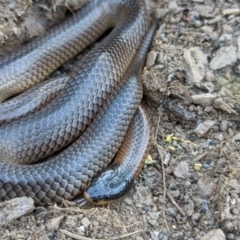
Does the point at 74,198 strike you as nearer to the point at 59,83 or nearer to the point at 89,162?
the point at 89,162

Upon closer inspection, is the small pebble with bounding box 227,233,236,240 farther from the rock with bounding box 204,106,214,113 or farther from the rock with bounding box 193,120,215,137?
the rock with bounding box 204,106,214,113

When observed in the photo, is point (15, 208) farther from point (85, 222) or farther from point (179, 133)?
point (179, 133)

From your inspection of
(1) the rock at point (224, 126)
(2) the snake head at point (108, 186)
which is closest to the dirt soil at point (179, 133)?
(1) the rock at point (224, 126)

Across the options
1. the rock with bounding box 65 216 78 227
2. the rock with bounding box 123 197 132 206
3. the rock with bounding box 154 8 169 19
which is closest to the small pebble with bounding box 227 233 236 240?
the rock with bounding box 123 197 132 206

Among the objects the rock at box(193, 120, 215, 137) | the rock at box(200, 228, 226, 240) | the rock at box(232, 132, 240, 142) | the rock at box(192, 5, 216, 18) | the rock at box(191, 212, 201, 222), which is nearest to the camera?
the rock at box(200, 228, 226, 240)

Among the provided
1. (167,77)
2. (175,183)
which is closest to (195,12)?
(167,77)

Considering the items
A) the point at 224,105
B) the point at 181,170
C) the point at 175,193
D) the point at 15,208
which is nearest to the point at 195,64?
the point at 224,105

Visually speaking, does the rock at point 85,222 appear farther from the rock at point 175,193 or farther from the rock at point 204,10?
the rock at point 204,10

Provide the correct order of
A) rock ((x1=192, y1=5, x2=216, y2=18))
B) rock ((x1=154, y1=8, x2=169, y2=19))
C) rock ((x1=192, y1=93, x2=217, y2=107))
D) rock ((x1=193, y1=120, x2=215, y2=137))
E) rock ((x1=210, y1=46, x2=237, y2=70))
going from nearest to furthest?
rock ((x1=193, y1=120, x2=215, y2=137)) → rock ((x1=192, y1=93, x2=217, y2=107)) → rock ((x1=210, y1=46, x2=237, y2=70)) → rock ((x1=192, y1=5, x2=216, y2=18)) → rock ((x1=154, y1=8, x2=169, y2=19))
